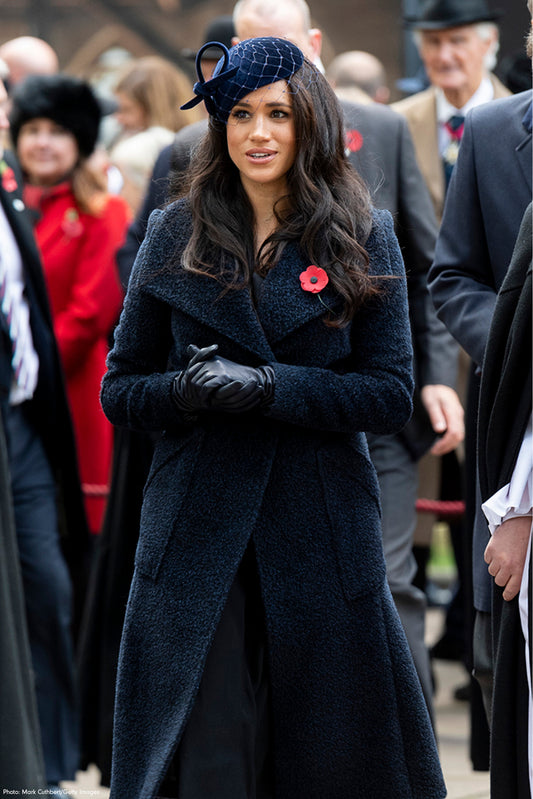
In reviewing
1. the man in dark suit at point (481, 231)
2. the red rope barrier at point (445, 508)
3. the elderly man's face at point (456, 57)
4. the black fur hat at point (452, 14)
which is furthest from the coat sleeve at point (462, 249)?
the black fur hat at point (452, 14)

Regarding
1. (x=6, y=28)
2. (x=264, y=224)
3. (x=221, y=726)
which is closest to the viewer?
(x=221, y=726)

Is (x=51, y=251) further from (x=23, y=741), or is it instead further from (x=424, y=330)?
(x=23, y=741)

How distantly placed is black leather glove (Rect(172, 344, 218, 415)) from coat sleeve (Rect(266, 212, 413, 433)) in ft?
0.49

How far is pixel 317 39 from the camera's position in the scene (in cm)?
464

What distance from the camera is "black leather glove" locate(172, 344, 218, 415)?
324 cm

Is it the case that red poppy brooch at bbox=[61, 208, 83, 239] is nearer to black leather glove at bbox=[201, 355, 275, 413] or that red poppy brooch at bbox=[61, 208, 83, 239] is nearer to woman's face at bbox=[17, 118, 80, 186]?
woman's face at bbox=[17, 118, 80, 186]

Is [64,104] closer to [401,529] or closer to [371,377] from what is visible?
[401,529]

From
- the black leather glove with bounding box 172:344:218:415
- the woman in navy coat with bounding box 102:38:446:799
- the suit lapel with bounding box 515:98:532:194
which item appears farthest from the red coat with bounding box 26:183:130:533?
the black leather glove with bounding box 172:344:218:415

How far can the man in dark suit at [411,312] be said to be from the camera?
180 inches

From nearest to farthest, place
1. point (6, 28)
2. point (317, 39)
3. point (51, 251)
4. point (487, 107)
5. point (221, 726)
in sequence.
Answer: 1. point (221, 726)
2. point (487, 107)
3. point (317, 39)
4. point (51, 251)
5. point (6, 28)

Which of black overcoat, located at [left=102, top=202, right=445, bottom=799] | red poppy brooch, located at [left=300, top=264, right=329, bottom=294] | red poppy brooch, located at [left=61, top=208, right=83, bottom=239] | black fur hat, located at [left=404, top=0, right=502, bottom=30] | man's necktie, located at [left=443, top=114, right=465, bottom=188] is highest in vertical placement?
black fur hat, located at [left=404, top=0, right=502, bottom=30]

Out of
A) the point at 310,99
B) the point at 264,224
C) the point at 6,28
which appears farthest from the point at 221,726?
the point at 6,28

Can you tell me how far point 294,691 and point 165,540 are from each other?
1.38ft

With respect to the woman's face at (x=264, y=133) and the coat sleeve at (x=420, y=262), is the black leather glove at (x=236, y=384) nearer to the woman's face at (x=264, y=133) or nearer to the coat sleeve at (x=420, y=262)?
the woman's face at (x=264, y=133)
